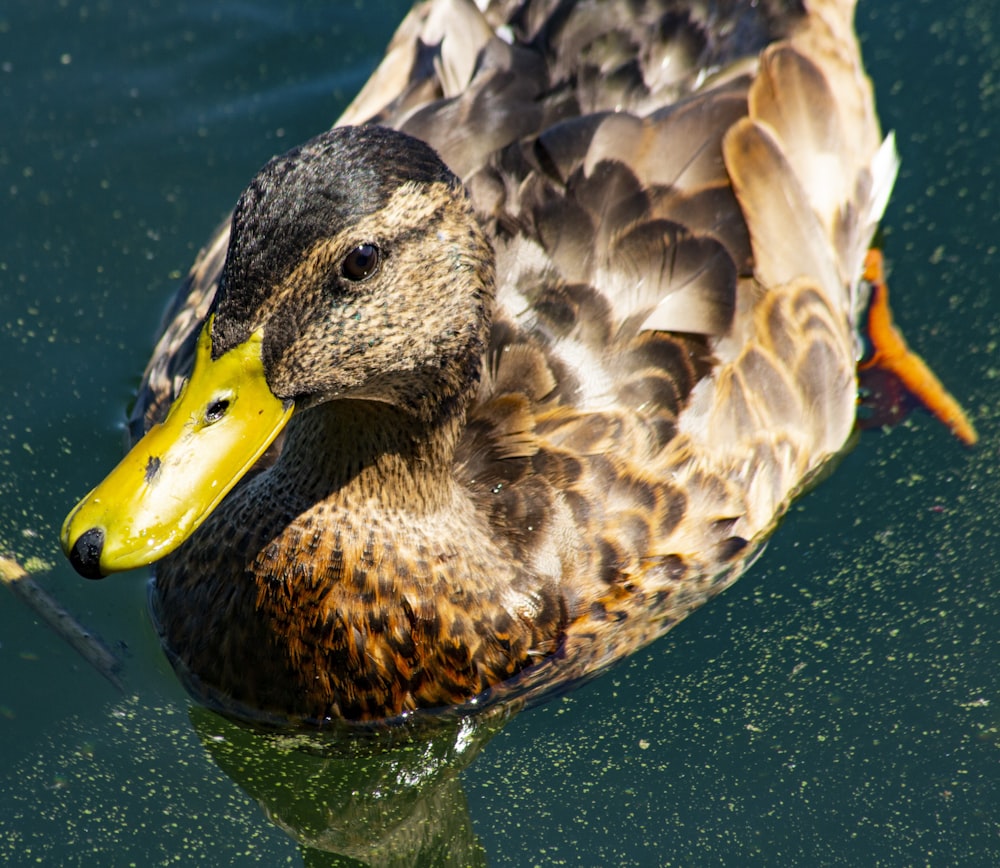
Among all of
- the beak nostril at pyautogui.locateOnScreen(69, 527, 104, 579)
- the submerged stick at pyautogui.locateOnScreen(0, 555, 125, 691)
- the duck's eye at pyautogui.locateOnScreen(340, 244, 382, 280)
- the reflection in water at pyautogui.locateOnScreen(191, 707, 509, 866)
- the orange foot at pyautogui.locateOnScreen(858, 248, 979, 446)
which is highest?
the duck's eye at pyautogui.locateOnScreen(340, 244, 382, 280)

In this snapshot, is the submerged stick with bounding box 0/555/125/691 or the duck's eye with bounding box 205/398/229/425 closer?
the duck's eye with bounding box 205/398/229/425

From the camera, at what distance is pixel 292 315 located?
10.9ft

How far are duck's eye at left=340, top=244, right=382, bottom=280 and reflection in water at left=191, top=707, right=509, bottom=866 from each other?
1.46 meters

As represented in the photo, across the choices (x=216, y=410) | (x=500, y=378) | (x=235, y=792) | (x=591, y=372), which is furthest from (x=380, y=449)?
(x=235, y=792)

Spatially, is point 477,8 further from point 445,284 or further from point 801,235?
point 445,284

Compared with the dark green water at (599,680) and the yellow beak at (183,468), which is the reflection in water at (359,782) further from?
the yellow beak at (183,468)

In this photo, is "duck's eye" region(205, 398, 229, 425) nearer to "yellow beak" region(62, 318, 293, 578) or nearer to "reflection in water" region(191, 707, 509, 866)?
"yellow beak" region(62, 318, 293, 578)

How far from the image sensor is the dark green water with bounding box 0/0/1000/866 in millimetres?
4070

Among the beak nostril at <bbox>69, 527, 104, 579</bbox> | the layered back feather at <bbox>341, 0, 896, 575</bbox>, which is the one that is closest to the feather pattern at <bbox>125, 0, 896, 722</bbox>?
the layered back feather at <bbox>341, 0, 896, 575</bbox>

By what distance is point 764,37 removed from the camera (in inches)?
198

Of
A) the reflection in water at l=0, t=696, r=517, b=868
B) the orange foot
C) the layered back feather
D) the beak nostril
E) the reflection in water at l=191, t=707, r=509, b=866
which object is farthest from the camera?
the orange foot

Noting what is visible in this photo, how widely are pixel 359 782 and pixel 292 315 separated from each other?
1545mm

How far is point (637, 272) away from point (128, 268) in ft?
7.48

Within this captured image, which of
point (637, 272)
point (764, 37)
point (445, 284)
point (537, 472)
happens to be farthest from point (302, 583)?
point (764, 37)
